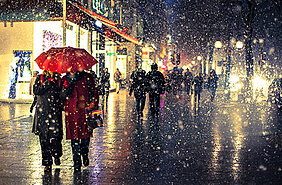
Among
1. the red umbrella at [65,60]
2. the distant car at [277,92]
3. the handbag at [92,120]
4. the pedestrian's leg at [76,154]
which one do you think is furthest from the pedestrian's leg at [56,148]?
the distant car at [277,92]

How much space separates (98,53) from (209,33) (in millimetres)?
17686

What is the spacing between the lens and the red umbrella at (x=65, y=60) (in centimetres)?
618

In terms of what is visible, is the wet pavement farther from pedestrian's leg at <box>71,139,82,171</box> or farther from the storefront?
the storefront

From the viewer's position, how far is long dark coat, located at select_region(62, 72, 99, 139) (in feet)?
20.2

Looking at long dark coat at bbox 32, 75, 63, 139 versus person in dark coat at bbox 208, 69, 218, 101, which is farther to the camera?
person in dark coat at bbox 208, 69, 218, 101

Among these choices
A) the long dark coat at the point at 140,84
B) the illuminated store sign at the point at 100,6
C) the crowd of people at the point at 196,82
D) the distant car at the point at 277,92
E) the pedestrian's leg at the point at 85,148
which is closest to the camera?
the pedestrian's leg at the point at 85,148

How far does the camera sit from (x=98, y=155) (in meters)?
7.54

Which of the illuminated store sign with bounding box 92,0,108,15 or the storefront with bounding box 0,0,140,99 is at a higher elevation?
the illuminated store sign with bounding box 92,0,108,15

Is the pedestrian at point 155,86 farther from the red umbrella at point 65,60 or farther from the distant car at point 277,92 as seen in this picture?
the red umbrella at point 65,60

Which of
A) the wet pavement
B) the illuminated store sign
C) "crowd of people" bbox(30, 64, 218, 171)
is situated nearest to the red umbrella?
"crowd of people" bbox(30, 64, 218, 171)

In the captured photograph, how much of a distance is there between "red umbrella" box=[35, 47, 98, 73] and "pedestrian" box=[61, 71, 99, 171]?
0.45ft

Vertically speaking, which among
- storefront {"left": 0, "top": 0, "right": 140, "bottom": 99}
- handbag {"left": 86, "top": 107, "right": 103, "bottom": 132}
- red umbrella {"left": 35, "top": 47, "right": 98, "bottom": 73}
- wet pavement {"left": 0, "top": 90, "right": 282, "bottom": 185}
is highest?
storefront {"left": 0, "top": 0, "right": 140, "bottom": 99}

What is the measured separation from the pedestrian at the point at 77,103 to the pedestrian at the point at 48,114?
21 centimetres

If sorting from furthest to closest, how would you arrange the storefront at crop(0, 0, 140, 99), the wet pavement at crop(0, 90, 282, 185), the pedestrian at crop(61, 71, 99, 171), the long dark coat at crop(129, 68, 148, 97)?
the storefront at crop(0, 0, 140, 99) < the long dark coat at crop(129, 68, 148, 97) < the pedestrian at crop(61, 71, 99, 171) < the wet pavement at crop(0, 90, 282, 185)
